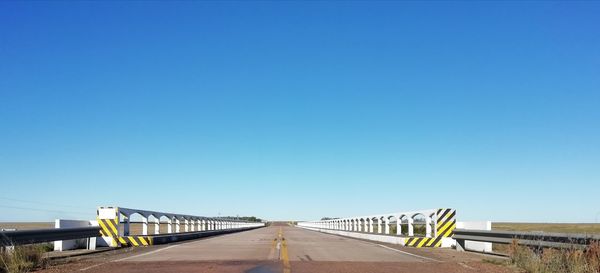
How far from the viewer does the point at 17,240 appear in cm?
1348

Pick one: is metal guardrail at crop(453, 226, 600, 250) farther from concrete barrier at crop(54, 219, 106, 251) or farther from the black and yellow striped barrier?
concrete barrier at crop(54, 219, 106, 251)

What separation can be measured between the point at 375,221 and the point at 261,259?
56.7ft

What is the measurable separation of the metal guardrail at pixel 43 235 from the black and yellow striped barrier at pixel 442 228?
470 inches

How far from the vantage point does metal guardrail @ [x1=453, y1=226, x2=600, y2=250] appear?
11.9 meters

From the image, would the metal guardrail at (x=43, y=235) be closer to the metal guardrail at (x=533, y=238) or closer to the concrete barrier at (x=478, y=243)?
the metal guardrail at (x=533, y=238)

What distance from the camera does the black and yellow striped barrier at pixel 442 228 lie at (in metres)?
20.3

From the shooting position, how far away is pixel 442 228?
67.2 feet

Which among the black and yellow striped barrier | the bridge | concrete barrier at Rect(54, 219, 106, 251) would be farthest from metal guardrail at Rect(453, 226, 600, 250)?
concrete barrier at Rect(54, 219, 106, 251)

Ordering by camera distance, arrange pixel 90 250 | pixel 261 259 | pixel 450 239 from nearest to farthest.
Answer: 1. pixel 261 259
2. pixel 90 250
3. pixel 450 239

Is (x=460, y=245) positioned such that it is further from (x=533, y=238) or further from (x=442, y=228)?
(x=533, y=238)

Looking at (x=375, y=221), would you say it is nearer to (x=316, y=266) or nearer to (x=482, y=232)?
(x=482, y=232)

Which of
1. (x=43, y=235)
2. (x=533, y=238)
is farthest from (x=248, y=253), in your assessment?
(x=533, y=238)

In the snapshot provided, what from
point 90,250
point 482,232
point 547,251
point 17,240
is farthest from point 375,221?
point 17,240

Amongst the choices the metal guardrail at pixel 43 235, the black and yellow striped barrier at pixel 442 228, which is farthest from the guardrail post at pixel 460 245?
the metal guardrail at pixel 43 235
